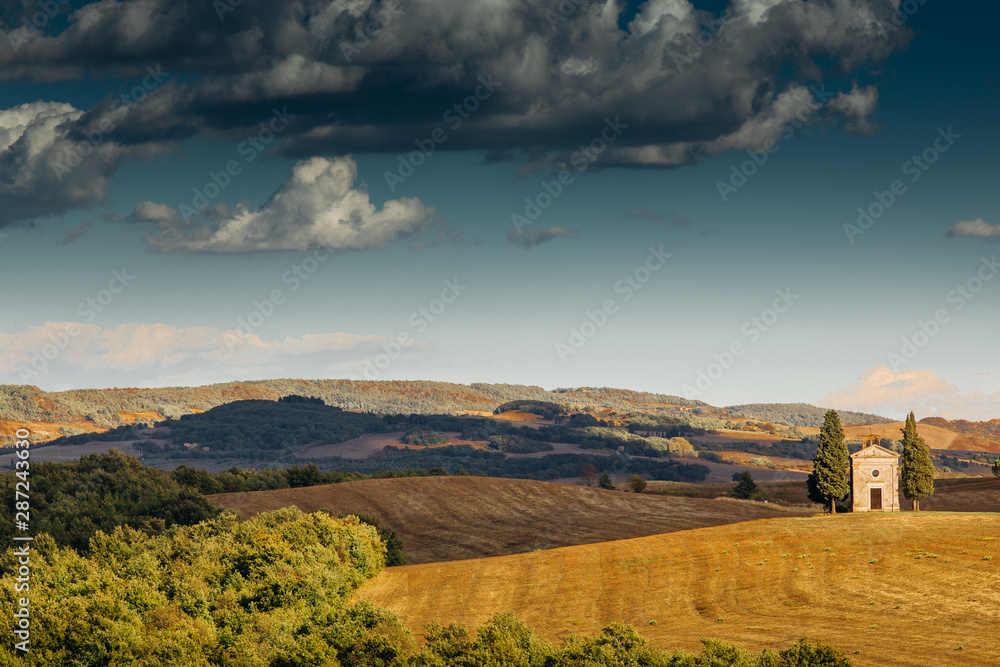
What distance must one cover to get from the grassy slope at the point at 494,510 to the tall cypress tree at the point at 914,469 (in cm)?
1146

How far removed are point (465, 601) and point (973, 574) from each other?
24539 mm

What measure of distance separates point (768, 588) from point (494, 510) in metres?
49.7

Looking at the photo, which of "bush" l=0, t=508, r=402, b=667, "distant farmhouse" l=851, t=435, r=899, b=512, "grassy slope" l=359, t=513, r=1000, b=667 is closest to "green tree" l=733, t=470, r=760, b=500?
"distant farmhouse" l=851, t=435, r=899, b=512

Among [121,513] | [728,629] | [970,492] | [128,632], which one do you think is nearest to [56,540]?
[121,513]

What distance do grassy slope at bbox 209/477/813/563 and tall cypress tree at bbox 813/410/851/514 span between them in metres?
10.5

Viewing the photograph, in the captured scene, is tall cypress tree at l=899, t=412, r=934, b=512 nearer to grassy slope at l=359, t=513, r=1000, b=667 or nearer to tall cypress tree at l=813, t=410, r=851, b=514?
tall cypress tree at l=813, t=410, r=851, b=514

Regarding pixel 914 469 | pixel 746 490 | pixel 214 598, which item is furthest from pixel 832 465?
pixel 214 598

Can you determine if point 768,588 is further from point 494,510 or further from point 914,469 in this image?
point 494,510

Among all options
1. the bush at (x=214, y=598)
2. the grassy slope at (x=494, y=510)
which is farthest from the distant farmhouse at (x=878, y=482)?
the bush at (x=214, y=598)

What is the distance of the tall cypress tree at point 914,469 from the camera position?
74.4 metres

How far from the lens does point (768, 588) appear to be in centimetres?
4197

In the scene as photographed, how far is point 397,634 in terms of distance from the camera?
30.0m

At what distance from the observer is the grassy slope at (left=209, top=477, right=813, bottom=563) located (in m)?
74.6

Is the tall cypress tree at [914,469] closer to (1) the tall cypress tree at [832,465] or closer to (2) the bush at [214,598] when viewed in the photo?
(1) the tall cypress tree at [832,465]
